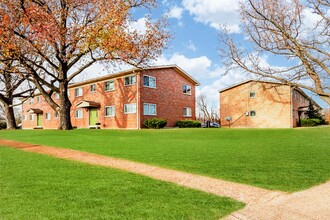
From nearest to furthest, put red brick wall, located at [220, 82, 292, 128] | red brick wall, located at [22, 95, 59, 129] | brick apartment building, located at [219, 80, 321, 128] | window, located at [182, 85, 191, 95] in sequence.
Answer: brick apartment building, located at [219, 80, 321, 128] < red brick wall, located at [220, 82, 292, 128] < window, located at [182, 85, 191, 95] < red brick wall, located at [22, 95, 59, 129]

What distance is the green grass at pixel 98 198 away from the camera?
4.39 meters

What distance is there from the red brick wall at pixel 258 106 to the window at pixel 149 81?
11.3 meters

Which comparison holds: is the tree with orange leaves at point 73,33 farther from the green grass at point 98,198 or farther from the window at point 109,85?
the green grass at point 98,198

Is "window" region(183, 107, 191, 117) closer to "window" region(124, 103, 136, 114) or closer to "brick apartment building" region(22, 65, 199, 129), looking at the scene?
"brick apartment building" region(22, 65, 199, 129)

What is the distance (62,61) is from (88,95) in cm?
988

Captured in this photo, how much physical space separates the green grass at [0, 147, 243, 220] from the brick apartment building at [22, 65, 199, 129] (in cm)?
2010

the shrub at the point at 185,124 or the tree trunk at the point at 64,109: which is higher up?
the tree trunk at the point at 64,109

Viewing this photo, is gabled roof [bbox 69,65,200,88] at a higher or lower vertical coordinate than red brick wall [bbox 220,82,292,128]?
higher

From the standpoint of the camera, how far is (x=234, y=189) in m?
5.81

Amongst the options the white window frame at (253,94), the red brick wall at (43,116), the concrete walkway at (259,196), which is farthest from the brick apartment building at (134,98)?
the concrete walkway at (259,196)

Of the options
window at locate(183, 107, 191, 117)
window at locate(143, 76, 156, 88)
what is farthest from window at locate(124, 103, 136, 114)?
window at locate(183, 107, 191, 117)

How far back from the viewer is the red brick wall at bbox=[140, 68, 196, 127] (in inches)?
1110

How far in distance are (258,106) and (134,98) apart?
1616cm

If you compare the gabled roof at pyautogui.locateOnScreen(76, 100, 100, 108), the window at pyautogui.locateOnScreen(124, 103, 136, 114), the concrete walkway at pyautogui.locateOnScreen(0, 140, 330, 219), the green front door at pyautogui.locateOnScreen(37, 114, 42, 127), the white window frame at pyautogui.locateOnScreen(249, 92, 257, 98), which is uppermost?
the white window frame at pyautogui.locateOnScreen(249, 92, 257, 98)
